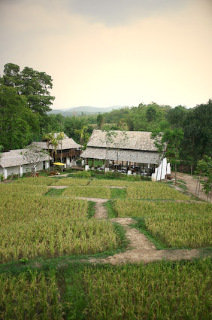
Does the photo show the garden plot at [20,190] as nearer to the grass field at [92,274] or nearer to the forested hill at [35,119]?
the grass field at [92,274]

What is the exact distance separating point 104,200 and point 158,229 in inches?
235

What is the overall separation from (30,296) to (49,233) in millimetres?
3593

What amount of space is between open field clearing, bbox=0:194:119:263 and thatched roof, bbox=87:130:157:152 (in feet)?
45.6

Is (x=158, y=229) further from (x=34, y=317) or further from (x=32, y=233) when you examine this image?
(x=34, y=317)

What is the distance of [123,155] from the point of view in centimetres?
2562

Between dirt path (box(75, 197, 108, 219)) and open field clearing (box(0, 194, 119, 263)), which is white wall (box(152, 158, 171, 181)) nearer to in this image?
dirt path (box(75, 197, 108, 219))

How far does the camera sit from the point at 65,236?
9047 mm

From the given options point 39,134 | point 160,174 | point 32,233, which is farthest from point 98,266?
point 39,134

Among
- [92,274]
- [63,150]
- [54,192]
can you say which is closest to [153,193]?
[54,192]

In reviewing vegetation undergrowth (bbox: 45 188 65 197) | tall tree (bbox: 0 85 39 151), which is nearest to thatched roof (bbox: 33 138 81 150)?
tall tree (bbox: 0 85 39 151)

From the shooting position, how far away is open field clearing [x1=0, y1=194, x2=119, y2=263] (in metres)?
7.84

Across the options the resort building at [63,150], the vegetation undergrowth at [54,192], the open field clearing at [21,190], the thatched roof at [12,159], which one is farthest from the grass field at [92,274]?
the resort building at [63,150]

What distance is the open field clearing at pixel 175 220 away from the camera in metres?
8.68

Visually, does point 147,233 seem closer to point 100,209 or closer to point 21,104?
point 100,209
